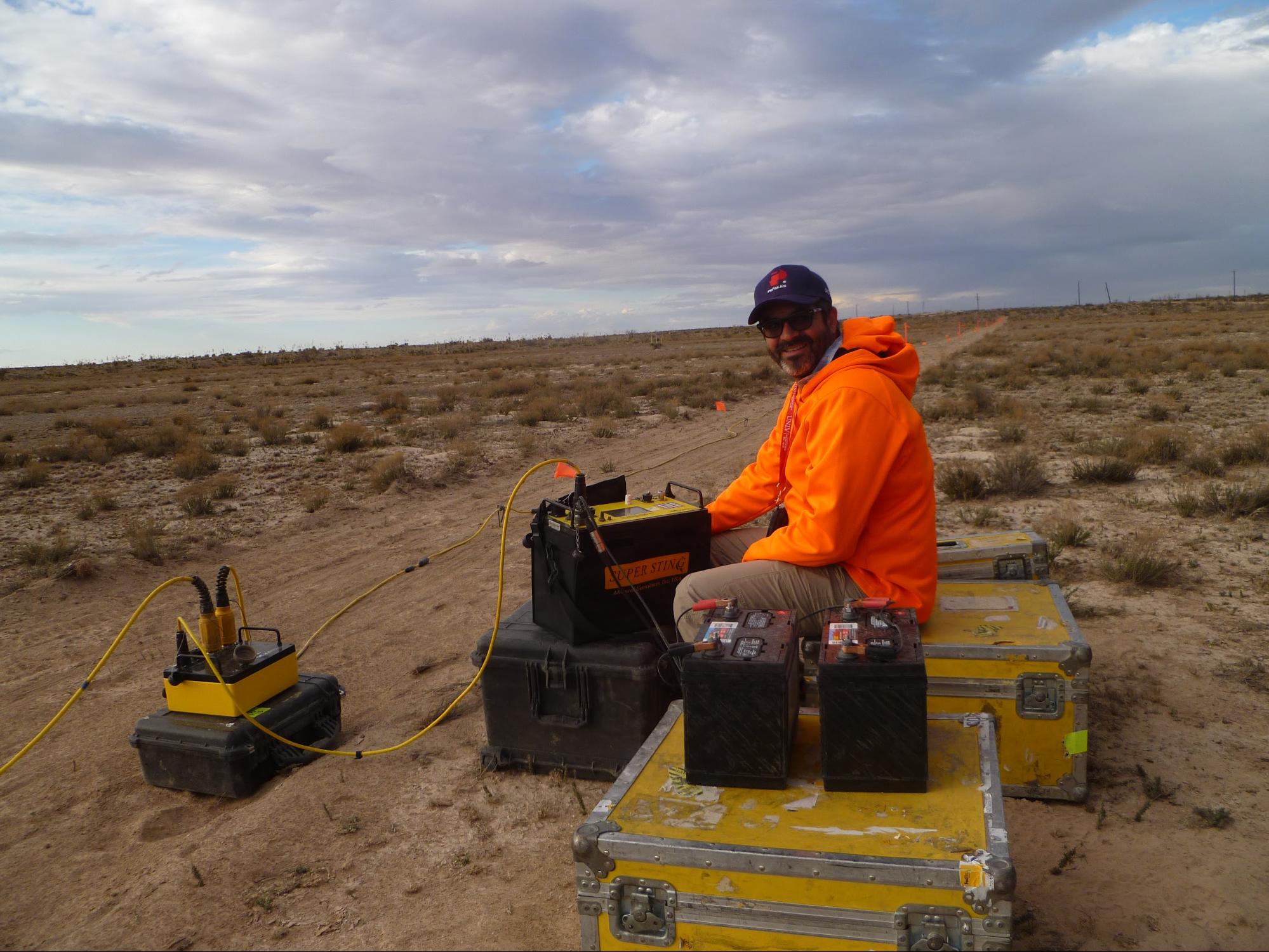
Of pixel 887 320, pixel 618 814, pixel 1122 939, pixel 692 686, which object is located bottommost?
pixel 1122 939

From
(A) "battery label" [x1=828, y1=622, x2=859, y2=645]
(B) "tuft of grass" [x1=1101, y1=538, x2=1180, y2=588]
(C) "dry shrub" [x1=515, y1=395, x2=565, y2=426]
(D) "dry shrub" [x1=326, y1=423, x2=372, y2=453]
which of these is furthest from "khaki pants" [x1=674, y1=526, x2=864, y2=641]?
(C) "dry shrub" [x1=515, y1=395, x2=565, y2=426]

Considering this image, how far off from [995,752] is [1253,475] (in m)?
8.20

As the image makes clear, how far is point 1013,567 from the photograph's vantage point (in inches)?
163

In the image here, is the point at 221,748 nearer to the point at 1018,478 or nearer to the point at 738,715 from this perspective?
the point at 738,715

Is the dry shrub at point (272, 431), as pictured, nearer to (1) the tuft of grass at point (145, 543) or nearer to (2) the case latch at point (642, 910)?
(1) the tuft of grass at point (145, 543)

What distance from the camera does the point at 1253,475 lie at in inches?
339

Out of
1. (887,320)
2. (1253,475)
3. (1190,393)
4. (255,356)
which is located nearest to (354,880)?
(887,320)

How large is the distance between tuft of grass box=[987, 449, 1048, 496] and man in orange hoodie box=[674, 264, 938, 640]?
5.58 metres

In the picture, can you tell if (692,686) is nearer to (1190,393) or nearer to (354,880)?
(354,880)

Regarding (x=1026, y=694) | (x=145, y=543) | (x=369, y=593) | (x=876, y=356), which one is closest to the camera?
(x=1026, y=694)

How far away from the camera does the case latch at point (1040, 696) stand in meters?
3.16

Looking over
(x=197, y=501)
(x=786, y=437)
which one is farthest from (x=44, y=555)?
(x=786, y=437)

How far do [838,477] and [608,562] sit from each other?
1.01 metres

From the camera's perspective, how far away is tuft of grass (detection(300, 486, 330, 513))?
9234 millimetres
